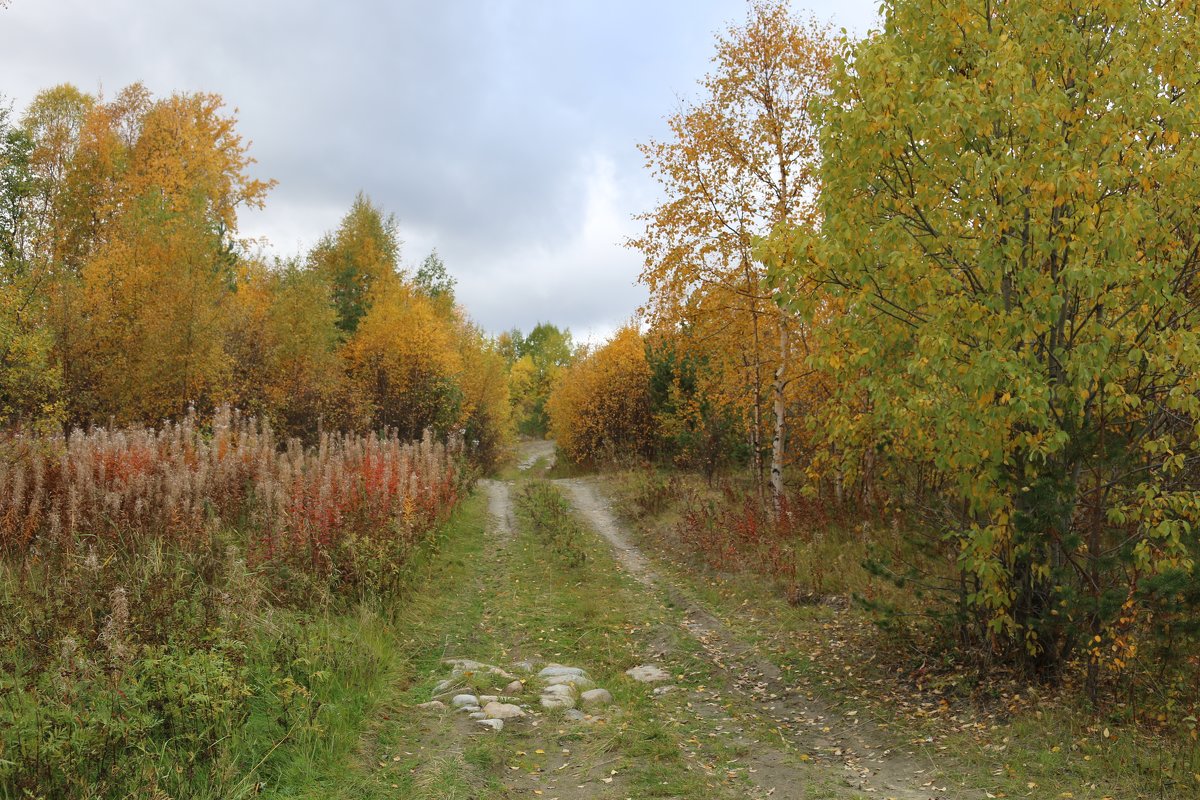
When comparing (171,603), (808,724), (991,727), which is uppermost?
(171,603)

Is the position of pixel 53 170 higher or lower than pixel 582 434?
higher

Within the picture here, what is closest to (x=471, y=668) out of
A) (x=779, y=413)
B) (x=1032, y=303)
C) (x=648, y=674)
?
(x=648, y=674)

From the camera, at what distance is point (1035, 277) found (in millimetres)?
5629

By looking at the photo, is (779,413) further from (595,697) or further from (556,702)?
(556,702)

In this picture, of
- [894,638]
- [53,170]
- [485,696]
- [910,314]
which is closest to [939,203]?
[910,314]

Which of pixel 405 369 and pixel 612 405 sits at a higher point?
pixel 405 369

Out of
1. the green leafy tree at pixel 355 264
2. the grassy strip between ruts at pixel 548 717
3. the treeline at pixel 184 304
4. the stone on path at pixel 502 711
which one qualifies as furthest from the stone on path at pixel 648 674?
the green leafy tree at pixel 355 264

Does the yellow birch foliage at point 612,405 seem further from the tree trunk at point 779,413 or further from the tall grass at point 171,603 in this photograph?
the tall grass at point 171,603

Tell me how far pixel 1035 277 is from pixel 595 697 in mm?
5000

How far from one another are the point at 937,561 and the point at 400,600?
6.68 meters

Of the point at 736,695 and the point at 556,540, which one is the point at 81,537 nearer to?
the point at 736,695

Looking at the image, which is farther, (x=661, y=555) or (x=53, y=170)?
(x=53, y=170)

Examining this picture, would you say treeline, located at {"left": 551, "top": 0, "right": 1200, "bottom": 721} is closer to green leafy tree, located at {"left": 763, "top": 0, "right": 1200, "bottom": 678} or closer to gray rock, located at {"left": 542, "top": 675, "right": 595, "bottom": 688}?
green leafy tree, located at {"left": 763, "top": 0, "right": 1200, "bottom": 678}

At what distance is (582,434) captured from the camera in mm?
33312
